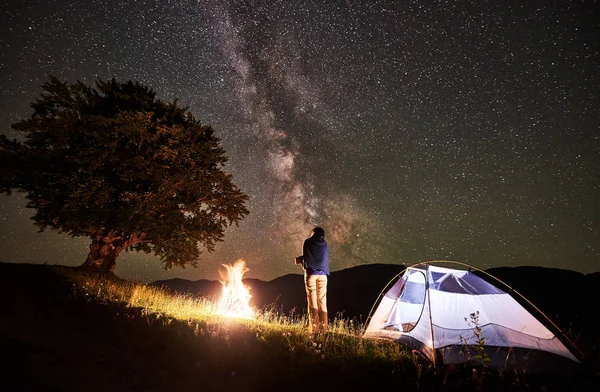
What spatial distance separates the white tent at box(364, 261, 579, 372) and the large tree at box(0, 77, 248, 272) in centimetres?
1201

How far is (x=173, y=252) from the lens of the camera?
682 inches

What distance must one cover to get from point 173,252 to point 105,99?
905 centimetres

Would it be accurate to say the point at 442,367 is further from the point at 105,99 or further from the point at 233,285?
the point at 105,99

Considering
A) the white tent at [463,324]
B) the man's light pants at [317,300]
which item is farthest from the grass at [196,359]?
the man's light pants at [317,300]

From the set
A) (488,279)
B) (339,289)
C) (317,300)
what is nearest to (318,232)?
(317,300)

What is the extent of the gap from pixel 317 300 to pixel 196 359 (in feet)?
10.8

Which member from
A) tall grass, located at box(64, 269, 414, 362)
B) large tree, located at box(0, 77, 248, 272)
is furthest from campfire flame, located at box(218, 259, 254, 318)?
large tree, located at box(0, 77, 248, 272)

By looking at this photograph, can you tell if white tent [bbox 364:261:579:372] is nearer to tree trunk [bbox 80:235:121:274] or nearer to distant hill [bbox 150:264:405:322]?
tree trunk [bbox 80:235:121:274]

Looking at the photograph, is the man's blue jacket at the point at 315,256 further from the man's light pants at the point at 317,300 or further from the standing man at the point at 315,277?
the man's light pants at the point at 317,300

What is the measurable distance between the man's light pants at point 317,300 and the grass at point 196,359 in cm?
45

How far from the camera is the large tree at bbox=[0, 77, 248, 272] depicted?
14.0m

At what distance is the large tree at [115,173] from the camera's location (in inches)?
551

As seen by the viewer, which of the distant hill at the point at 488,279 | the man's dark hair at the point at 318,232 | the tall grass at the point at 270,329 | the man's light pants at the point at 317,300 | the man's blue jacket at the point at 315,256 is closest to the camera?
the tall grass at the point at 270,329

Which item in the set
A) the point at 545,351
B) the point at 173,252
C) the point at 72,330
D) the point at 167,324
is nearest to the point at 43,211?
the point at 173,252
